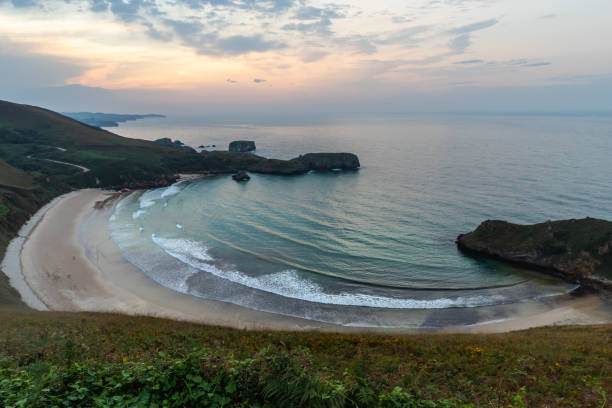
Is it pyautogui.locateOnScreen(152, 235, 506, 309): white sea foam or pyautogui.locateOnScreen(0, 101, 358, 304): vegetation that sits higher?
pyautogui.locateOnScreen(0, 101, 358, 304): vegetation

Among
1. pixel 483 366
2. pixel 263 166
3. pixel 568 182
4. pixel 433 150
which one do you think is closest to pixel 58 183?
pixel 263 166

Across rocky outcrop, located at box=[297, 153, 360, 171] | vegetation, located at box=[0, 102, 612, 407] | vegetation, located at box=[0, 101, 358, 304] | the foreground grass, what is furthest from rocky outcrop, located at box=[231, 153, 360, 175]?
the foreground grass

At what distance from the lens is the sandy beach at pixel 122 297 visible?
28.5 m

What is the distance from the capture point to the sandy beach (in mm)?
28500

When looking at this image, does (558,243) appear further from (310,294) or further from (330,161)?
(330,161)

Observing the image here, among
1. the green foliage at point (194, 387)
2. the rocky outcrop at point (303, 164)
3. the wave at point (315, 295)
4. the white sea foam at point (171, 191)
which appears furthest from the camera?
the rocky outcrop at point (303, 164)

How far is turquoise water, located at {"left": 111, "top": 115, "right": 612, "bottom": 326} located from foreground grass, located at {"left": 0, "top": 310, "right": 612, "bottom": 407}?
48.0 feet

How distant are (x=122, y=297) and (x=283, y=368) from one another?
1255 inches

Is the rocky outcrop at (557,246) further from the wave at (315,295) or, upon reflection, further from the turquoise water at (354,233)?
the wave at (315,295)

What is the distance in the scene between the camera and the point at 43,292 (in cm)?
3262

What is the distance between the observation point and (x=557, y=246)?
39344 mm

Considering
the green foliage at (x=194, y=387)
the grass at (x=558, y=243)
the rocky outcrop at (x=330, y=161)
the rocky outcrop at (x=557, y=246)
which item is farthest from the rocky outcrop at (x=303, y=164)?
the green foliage at (x=194, y=387)

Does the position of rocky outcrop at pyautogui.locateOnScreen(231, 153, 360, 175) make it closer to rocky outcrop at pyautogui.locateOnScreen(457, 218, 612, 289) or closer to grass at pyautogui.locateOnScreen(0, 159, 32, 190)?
grass at pyautogui.locateOnScreen(0, 159, 32, 190)

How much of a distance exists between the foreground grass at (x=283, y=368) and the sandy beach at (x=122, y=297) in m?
8.63
